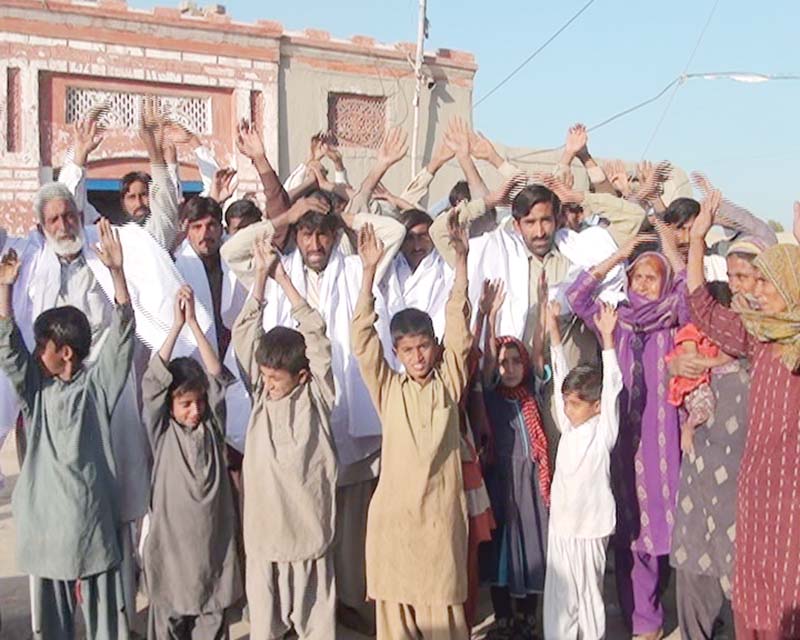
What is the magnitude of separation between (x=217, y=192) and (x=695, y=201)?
8.83 ft

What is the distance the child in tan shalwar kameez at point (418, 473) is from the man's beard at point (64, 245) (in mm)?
1504

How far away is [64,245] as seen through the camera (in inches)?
168

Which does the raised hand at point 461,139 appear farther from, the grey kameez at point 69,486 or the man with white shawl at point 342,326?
the grey kameez at point 69,486

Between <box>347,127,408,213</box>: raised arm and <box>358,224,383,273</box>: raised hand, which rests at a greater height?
<box>347,127,408,213</box>: raised arm

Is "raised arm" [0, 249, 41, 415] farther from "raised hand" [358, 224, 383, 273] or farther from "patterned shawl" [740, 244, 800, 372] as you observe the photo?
"patterned shawl" [740, 244, 800, 372]

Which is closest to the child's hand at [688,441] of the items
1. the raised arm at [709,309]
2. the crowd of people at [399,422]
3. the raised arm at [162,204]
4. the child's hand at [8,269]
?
the crowd of people at [399,422]

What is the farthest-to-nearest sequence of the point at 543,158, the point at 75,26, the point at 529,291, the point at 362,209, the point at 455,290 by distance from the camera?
the point at 543,158, the point at 75,26, the point at 362,209, the point at 529,291, the point at 455,290

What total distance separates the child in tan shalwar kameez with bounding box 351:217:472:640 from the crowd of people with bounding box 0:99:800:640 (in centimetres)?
1

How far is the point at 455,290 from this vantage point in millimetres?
3629

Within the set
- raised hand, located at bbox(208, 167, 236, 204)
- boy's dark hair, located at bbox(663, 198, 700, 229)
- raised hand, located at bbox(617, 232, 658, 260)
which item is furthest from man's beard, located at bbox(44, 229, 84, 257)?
boy's dark hair, located at bbox(663, 198, 700, 229)

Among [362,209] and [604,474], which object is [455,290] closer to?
[604,474]

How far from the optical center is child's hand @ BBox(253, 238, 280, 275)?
387cm

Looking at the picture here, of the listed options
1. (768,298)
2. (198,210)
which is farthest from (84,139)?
(768,298)

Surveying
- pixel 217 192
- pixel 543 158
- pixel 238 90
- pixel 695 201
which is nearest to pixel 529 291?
pixel 695 201
